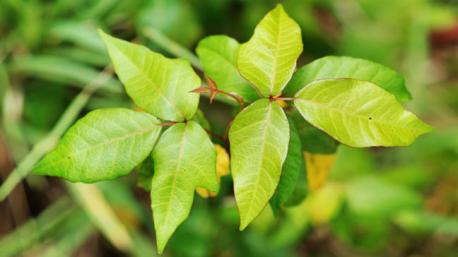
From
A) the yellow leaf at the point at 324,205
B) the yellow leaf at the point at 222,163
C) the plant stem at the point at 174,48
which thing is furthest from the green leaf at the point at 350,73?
the yellow leaf at the point at 324,205

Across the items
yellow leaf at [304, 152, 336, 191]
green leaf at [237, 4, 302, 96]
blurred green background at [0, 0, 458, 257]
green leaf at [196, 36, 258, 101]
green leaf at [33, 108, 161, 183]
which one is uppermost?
green leaf at [237, 4, 302, 96]

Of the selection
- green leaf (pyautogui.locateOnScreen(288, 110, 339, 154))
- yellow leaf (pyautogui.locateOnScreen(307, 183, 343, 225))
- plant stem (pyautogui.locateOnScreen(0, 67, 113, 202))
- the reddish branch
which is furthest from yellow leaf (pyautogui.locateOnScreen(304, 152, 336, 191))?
plant stem (pyautogui.locateOnScreen(0, 67, 113, 202))

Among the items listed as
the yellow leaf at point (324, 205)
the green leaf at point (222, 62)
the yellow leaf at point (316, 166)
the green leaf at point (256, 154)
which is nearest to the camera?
the green leaf at point (256, 154)

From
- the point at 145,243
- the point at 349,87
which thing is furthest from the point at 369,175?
the point at 349,87

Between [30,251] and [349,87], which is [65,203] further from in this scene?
[349,87]

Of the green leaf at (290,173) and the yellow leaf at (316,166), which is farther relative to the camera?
the yellow leaf at (316,166)

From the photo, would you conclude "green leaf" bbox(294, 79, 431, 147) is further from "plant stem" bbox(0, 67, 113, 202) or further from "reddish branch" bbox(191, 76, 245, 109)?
"plant stem" bbox(0, 67, 113, 202)

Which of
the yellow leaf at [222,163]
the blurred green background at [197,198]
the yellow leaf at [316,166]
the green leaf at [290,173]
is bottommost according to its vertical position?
the blurred green background at [197,198]

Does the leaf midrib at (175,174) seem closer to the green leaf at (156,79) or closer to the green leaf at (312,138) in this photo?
the green leaf at (156,79)

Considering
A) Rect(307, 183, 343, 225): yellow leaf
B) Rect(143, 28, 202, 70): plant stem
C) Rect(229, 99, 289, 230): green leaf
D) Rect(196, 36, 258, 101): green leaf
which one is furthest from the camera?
Rect(307, 183, 343, 225): yellow leaf
